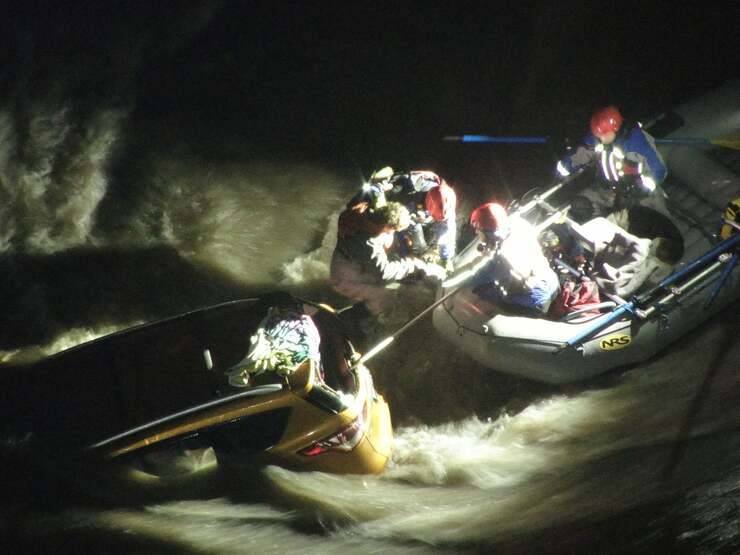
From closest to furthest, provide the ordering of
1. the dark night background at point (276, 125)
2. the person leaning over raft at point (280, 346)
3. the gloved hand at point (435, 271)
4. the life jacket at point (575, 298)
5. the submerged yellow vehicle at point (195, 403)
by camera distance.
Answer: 1. the submerged yellow vehicle at point (195, 403)
2. the person leaning over raft at point (280, 346)
3. the life jacket at point (575, 298)
4. the gloved hand at point (435, 271)
5. the dark night background at point (276, 125)

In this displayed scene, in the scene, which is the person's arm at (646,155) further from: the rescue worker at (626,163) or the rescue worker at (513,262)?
the rescue worker at (513,262)

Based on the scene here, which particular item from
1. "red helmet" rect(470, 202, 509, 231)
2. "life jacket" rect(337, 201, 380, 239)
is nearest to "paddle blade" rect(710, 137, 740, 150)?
"red helmet" rect(470, 202, 509, 231)

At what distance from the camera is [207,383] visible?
14.2 feet

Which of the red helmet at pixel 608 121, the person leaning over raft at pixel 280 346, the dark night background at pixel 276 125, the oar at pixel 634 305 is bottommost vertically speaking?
the oar at pixel 634 305

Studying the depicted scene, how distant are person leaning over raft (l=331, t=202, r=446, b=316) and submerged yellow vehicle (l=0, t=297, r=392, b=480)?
65 cm

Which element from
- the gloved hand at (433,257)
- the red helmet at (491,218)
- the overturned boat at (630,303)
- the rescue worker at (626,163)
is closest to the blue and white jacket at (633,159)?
the rescue worker at (626,163)

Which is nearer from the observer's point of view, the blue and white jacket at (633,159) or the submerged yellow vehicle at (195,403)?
the submerged yellow vehicle at (195,403)

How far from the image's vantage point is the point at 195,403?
13.7 ft

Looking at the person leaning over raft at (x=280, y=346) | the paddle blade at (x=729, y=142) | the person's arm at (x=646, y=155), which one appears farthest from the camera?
the paddle blade at (x=729, y=142)

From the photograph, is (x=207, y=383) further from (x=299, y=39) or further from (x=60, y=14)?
(x=60, y=14)

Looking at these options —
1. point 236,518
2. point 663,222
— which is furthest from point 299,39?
point 236,518

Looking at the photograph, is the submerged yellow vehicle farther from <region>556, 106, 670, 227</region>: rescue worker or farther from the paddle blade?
the paddle blade

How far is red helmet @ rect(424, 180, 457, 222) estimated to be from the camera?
5379 millimetres

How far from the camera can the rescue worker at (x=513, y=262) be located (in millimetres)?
4910
